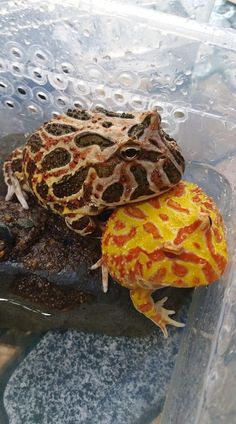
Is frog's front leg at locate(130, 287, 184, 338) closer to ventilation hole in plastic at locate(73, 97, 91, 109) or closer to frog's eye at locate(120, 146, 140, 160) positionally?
frog's eye at locate(120, 146, 140, 160)

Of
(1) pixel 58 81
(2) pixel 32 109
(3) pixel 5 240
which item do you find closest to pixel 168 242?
(3) pixel 5 240

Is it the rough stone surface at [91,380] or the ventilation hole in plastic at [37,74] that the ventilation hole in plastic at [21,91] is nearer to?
the ventilation hole in plastic at [37,74]

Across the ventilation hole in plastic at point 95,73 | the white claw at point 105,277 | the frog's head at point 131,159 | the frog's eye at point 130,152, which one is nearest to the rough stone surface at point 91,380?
the white claw at point 105,277

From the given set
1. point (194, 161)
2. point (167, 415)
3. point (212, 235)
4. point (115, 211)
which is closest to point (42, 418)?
point (167, 415)

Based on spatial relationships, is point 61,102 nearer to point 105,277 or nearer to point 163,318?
point 105,277

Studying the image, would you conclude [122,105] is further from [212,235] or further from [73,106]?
[212,235]

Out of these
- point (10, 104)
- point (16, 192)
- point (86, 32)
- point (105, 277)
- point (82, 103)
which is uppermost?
point (86, 32)
